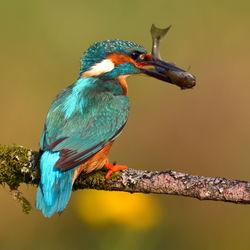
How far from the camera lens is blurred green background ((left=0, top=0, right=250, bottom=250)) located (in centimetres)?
454

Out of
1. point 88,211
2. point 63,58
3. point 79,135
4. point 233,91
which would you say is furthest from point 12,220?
point 233,91

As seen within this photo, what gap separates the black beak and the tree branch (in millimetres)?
869

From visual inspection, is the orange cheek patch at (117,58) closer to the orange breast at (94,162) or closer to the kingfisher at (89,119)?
the kingfisher at (89,119)

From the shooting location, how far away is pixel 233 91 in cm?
650

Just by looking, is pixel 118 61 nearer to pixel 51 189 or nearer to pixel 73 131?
pixel 73 131

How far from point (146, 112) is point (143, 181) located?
2.49 m

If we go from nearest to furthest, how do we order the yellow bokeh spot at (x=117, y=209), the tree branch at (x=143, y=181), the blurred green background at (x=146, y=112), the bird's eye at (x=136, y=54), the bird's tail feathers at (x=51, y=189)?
the tree branch at (x=143, y=181), the bird's tail feathers at (x=51, y=189), the yellow bokeh spot at (x=117, y=209), the blurred green background at (x=146, y=112), the bird's eye at (x=136, y=54)

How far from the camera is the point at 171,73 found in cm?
462

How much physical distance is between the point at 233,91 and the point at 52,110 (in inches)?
107

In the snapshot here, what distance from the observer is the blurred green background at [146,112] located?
14.9ft

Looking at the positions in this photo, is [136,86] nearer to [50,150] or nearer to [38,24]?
[38,24]

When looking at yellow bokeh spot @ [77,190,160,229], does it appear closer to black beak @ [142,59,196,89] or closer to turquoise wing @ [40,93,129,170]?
turquoise wing @ [40,93,129,170]

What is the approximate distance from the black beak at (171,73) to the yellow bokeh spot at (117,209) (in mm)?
746

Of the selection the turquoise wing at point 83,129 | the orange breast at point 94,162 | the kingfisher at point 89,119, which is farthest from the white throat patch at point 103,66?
the orange breast at point 94,162
